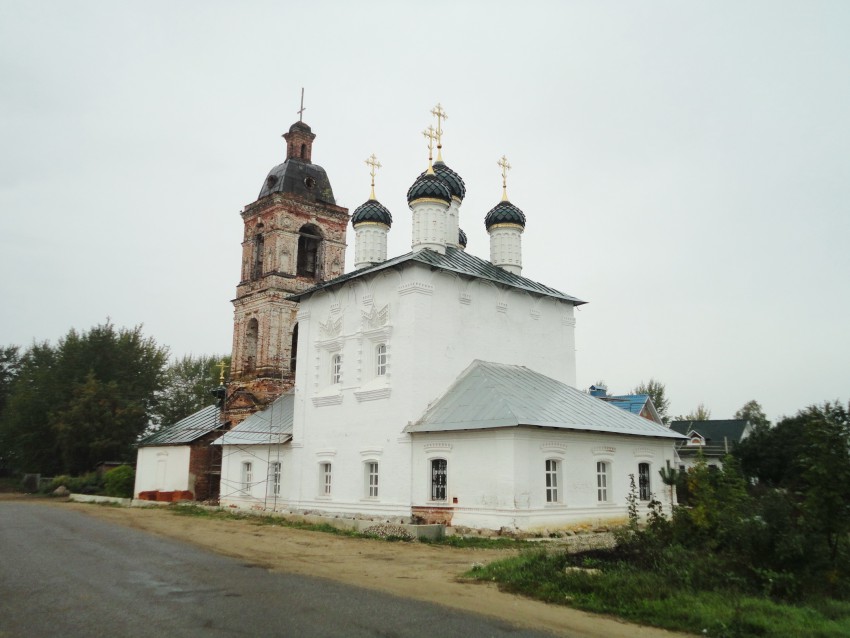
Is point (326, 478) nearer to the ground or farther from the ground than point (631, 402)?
nearer to the ground

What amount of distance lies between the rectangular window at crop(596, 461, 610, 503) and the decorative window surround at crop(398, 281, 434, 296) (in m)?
6.42

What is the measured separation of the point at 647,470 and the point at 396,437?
23.5 ft

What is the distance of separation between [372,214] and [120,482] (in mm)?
18060

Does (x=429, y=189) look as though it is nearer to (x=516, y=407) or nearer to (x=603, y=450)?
(x=516, y=407)

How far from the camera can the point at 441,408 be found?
728 inches

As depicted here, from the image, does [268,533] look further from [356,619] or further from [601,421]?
[356,619]

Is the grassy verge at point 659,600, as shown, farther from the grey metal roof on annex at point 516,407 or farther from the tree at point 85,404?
the tree at point 85,404

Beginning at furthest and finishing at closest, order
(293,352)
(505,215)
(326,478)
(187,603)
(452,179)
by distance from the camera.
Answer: (293,352) < (505,215) < (452,179) < (326,478) < (187,603)

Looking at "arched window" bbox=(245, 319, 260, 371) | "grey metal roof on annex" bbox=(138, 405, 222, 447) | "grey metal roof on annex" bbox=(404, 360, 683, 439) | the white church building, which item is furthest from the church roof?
"grey metal roof on annex" bbox=(404, 360, 683, 439)

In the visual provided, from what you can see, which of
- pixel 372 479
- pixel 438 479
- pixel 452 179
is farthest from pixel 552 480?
pixel 452 179

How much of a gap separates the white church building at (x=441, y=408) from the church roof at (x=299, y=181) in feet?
23.4

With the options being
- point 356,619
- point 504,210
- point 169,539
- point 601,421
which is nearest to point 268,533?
point 169,539

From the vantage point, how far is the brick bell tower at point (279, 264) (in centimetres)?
2834

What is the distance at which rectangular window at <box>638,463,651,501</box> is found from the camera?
19.5 meters
